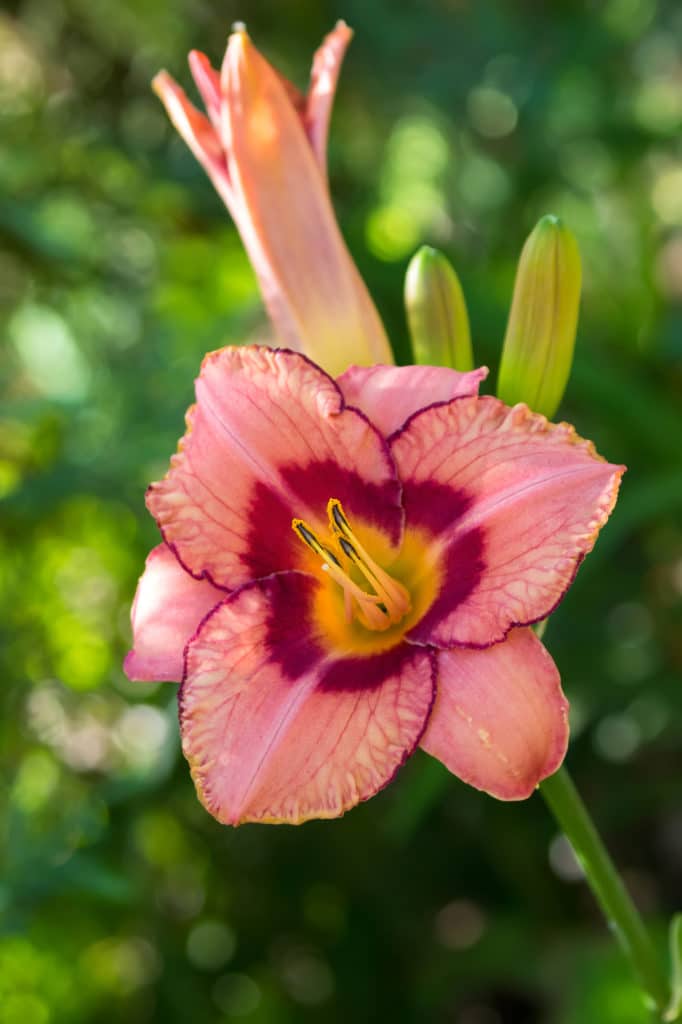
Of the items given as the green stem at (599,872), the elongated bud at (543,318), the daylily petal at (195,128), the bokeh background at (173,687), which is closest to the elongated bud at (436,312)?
the elongated bud at (543,318)

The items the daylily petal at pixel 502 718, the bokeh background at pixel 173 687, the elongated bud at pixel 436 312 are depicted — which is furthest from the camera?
the bokeh background at pixel 173 687

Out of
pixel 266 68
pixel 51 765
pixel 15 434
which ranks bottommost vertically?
pixel 51 765

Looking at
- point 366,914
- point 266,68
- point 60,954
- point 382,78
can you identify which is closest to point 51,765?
point 60,954

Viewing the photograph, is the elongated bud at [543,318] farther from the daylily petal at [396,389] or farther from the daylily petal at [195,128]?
the daylily petal at [195,128]

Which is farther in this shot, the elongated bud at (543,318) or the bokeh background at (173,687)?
the bokeh background at (173,687)

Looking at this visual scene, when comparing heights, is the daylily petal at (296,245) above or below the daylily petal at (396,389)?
above

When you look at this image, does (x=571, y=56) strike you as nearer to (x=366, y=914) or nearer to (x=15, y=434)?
(x=15, y=434)
